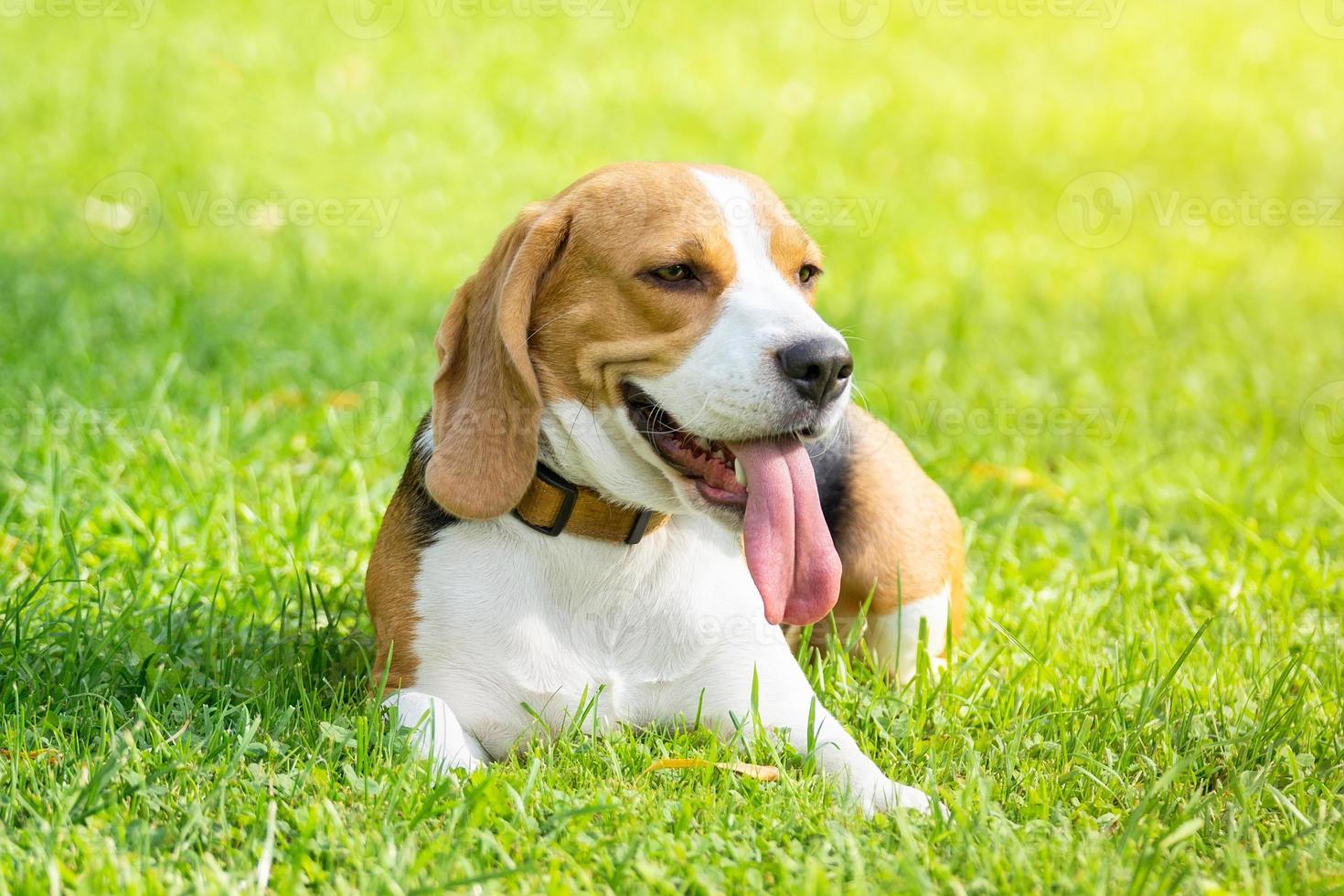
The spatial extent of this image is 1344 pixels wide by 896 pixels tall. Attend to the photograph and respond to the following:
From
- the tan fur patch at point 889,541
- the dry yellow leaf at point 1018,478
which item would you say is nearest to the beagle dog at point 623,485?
the tan fur patch at point 889,541

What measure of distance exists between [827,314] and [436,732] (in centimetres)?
521

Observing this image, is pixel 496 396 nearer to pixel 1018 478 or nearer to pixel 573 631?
pixel 573 631

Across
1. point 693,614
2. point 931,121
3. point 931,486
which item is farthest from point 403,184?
point 693,614

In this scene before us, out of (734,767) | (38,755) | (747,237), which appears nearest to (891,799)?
(734,767)

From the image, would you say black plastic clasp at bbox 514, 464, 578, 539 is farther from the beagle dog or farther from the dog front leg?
the dog front leg

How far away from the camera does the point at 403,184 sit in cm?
949

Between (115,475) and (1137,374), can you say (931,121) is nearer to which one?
(1137,374)

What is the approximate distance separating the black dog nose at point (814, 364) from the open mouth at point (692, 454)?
280mm

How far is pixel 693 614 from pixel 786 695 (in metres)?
0.31

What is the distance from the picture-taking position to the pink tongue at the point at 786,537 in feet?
11.2

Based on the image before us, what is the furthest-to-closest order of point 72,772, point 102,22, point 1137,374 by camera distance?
1. point 102,22
2. point 1137,374
3. point 72,772

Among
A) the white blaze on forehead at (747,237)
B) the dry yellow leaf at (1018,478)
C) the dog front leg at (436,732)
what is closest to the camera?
the dog front leg at (436,732)

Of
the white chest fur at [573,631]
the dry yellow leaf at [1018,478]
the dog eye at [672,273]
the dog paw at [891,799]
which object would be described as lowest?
the dry yellow leaf at [1018,478]

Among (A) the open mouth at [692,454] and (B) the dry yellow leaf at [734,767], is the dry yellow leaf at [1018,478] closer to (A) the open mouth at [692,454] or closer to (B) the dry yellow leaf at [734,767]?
(A) the open mouth at [692,454]
